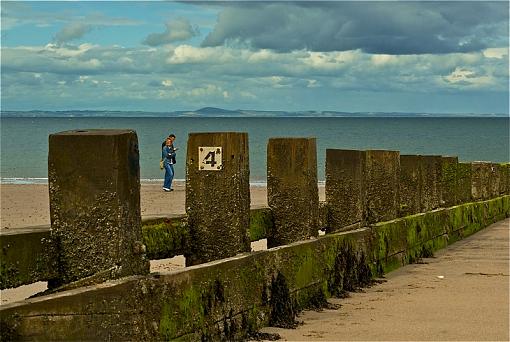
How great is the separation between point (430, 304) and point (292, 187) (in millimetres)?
1540

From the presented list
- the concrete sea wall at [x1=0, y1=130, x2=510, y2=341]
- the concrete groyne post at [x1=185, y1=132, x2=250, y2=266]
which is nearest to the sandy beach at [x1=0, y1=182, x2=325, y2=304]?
the concrete sea wall at [x1=0, y1=130, x2=510, y2=341]

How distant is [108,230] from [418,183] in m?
7.30

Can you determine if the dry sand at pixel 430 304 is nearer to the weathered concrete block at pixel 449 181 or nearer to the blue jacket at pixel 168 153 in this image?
the weathered concrete block at pixel 449 181

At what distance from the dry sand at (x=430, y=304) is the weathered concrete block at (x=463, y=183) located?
1.39 meters

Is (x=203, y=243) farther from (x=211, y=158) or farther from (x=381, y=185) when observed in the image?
(x=381, y=185)

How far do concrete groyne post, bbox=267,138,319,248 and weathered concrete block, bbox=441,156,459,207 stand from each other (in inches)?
220

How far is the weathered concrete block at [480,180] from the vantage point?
15.6 m

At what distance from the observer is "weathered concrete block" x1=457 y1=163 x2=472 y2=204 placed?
569 inches

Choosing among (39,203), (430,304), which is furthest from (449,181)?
(39,203)

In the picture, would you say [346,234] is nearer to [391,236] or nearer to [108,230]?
[391,236]

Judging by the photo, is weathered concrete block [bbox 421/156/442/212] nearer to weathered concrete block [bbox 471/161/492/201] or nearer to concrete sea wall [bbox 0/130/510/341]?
concrete sea wall [bbox 0/130/510/341]

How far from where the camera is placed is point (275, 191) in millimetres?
8047

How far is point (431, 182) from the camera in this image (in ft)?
41.7

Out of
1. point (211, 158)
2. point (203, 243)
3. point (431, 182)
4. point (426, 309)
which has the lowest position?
point (426, 309)
